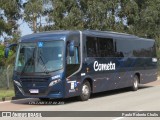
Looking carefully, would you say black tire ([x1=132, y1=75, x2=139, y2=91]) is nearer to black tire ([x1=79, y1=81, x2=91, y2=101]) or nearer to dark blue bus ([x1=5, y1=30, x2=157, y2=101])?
dark blue bus ([x1=5, y1=30, x2=157, y2=101])

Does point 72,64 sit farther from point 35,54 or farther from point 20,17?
point 20,17

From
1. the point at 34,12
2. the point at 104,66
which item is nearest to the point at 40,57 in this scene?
the point at 104,66

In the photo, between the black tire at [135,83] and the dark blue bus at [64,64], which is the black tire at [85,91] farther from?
the black tire at [135,83]

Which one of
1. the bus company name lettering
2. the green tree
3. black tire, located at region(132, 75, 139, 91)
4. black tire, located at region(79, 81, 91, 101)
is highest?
the green tree

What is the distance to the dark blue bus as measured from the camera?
18219 millimetres

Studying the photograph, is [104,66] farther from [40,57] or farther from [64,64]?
[40,57]

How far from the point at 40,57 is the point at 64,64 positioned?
3.32 ft

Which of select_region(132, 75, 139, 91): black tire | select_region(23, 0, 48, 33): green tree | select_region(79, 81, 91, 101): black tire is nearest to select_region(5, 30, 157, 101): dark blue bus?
select_region(79, 81, 91, 101): black tire

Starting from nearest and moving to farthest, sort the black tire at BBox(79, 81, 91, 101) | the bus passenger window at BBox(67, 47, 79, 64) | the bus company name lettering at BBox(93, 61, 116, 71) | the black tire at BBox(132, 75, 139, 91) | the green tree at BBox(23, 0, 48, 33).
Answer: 1. the bus passenger window at BBox(67, 47, 79, 64)
2. the black tire at BBox(79, 81, 91, 101)
3. the bus company name lettering at BBox(93, 61, 116, 71)
4. the black tire at BBox(132, 75, 139, 91)
5. the green tree at BBox(23, 0, 48, 33)

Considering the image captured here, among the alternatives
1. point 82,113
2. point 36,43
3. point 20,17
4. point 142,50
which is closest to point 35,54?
point 36,43

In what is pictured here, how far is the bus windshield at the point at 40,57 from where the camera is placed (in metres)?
18.3

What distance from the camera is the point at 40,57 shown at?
18531 millimetres

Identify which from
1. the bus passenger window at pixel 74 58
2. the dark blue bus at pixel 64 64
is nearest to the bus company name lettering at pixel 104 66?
the dark blue bus at pixel 64 64

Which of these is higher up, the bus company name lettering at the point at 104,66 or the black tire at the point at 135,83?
the bus company name lettering at the point at 104,66
